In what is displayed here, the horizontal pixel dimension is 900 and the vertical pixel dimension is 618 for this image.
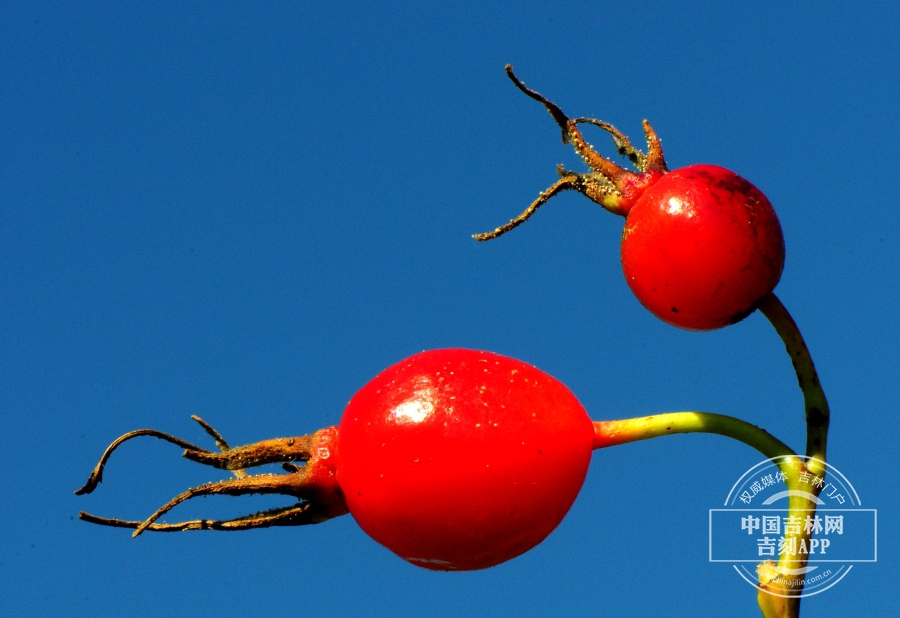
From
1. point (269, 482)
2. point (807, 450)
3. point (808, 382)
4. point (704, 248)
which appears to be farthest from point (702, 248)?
point (269, 482)

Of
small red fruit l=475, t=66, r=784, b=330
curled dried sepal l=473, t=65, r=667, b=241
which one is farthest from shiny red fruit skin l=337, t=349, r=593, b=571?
curled dried sepal l=473, t=65, r=667, b=241

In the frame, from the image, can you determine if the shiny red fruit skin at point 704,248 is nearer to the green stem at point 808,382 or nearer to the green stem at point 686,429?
the green stem at point 808,382

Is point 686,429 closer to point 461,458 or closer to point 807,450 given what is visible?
point 807,450

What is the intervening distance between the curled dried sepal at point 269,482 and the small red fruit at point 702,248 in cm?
138

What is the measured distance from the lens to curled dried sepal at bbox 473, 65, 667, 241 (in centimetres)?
454

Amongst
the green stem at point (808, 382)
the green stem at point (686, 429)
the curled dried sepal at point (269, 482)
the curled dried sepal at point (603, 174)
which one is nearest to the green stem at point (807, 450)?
the green stem at point (808, 382)

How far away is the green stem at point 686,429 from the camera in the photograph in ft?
13.6

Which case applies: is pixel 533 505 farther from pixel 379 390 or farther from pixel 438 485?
pixel 379 390

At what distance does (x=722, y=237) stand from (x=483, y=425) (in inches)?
44.2

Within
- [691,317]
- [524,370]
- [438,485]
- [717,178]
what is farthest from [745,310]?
[438,485]

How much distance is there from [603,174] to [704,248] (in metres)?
0.68

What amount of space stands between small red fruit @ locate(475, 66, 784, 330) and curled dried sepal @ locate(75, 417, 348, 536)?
1.38 meters

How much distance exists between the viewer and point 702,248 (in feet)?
13.5

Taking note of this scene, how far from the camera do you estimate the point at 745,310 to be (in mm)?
4250
